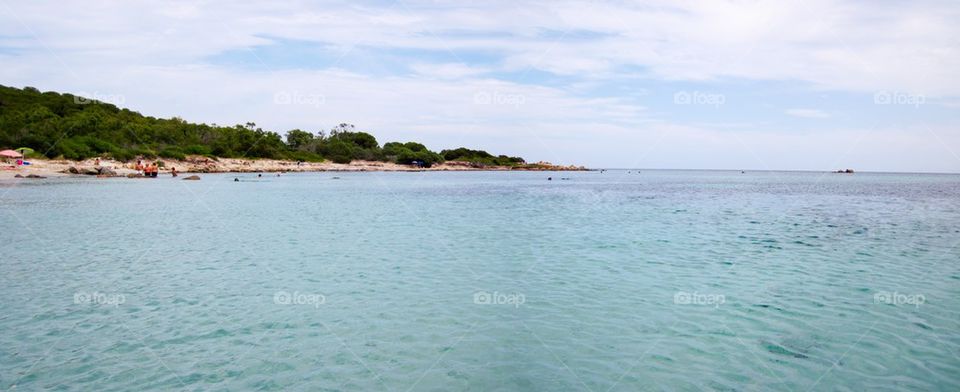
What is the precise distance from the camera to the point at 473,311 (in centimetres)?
1345

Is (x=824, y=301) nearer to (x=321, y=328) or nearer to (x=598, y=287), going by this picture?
(x=598, y=287)

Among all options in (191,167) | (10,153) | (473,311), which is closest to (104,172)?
(10,153)

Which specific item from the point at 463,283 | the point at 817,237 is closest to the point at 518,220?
the point at 817,237

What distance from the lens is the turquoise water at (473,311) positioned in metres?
9.39

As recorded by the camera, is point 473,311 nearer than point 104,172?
Yes

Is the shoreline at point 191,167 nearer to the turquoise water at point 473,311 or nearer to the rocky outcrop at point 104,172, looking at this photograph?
the rocky outcrop at point 104,172

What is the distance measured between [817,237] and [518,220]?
16.8 meters

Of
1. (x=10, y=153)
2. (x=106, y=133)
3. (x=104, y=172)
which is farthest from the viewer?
(x=106, y=133)

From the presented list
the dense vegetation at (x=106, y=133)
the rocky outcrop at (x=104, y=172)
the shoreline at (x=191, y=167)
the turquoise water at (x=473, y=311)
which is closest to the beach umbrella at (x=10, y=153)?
the shoreline at (x=191, y=167)

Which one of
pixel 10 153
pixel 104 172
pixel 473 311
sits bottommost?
pixel 473 311

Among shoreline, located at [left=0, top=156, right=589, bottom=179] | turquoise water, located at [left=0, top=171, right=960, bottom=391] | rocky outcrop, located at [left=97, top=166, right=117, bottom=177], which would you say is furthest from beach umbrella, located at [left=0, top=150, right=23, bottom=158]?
turquoise water, located at [left=0, top=171, right=960, bottom=391]

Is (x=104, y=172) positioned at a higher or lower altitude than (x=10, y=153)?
lower

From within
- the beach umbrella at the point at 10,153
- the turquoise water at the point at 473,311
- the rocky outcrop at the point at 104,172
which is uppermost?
the beach umbrella at the point at 10,153

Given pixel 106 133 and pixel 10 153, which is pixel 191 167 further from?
pixel 10 153
